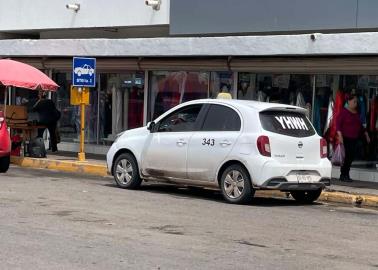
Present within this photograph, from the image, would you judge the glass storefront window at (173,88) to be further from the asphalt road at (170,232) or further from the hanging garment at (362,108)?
the asphalt road at (170,232)

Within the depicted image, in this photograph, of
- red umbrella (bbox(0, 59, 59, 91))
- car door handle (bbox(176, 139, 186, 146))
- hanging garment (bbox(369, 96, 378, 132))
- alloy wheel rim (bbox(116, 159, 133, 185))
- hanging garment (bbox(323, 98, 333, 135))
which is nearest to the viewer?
car door handle (bbox(176, 139, 186, 146))

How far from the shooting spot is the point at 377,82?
1479 cm

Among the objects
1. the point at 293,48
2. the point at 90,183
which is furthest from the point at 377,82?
the point at 90,183

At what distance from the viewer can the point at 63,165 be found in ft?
54.0

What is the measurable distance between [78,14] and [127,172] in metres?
9.14

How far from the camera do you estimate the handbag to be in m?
14.5

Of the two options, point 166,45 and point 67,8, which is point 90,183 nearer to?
point 166,45

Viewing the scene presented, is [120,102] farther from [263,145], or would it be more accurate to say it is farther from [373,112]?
[263,145]

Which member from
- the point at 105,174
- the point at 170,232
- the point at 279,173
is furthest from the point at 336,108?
the point at 170,232

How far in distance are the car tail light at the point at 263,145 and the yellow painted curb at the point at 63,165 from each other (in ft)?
19.0

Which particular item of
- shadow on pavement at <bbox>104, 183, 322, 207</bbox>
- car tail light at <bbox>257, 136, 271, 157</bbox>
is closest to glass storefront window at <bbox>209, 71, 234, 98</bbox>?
shadow on pavement at <bbox>104, 183, 322, 207</bbox>

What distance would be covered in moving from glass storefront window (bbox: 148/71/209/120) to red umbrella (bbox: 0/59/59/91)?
287 cm

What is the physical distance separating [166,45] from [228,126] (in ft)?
20.5

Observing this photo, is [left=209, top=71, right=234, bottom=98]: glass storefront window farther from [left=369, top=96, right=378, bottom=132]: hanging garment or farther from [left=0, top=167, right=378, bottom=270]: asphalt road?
[left=0, top=167, right=378, bottom=270]: asphalt road
